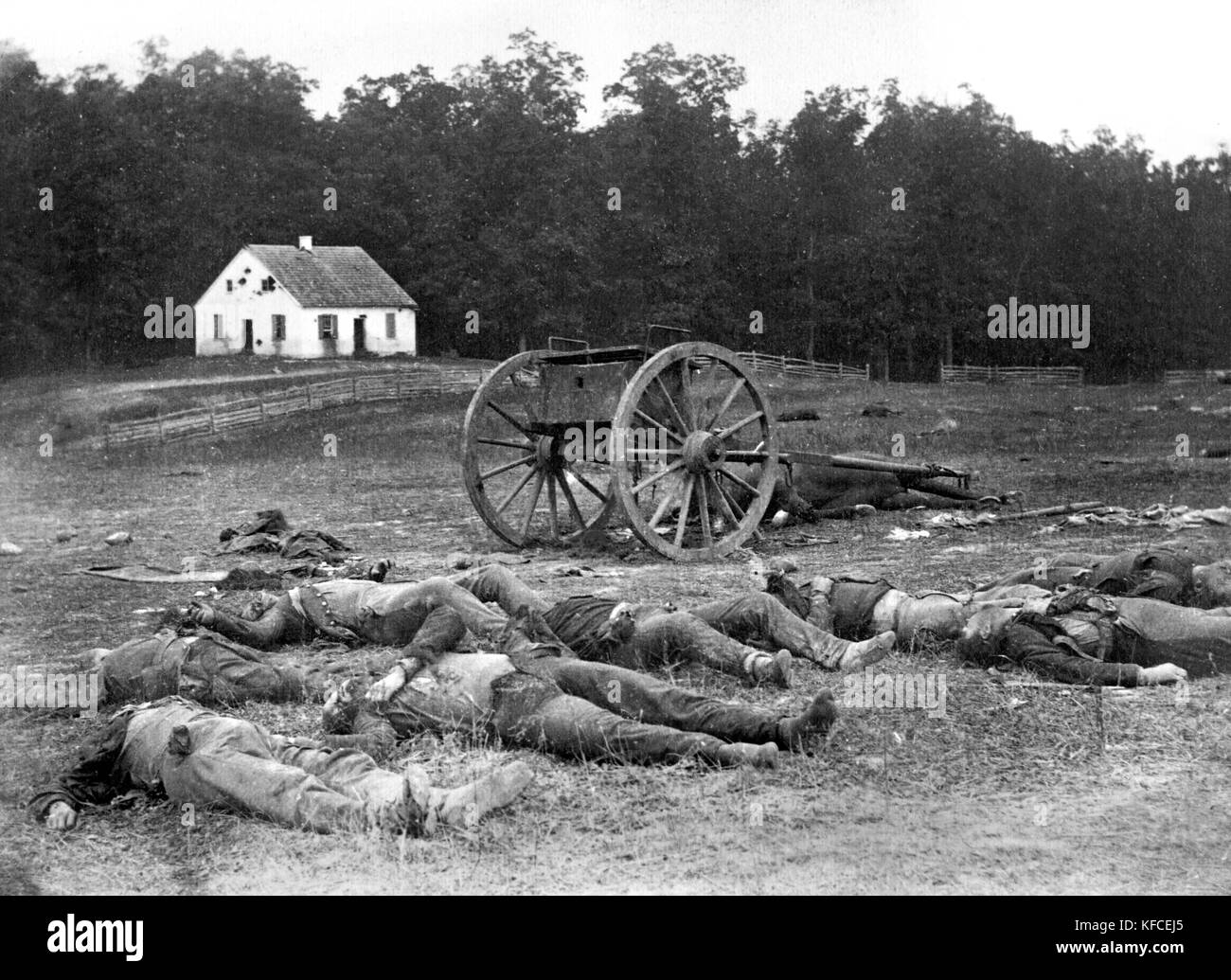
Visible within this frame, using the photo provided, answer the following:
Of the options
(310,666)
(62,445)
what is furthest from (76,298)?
(310,666)

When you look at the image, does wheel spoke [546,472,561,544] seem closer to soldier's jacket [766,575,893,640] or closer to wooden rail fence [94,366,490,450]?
soldier's jacket [766,575,893,640]

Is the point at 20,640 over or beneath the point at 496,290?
beneath

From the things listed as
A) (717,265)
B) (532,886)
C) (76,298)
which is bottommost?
(532,886)

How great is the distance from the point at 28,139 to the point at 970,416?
15.7 meters

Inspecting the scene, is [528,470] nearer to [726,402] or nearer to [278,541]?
[726,402]

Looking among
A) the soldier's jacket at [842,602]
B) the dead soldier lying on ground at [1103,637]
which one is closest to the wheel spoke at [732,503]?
the soldier's jacket at [842,602]

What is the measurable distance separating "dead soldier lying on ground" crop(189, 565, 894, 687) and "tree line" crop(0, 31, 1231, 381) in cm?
297

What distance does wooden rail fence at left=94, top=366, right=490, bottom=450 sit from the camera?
16.5m

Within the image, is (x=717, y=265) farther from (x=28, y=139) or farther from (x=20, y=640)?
(x=20, y=640)

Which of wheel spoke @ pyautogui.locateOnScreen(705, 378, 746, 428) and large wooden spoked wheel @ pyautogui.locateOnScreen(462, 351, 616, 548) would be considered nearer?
wheel spoke @ pyautogui.locateOnScreen(705, 378, 746, 428)

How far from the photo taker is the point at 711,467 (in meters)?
9.05
